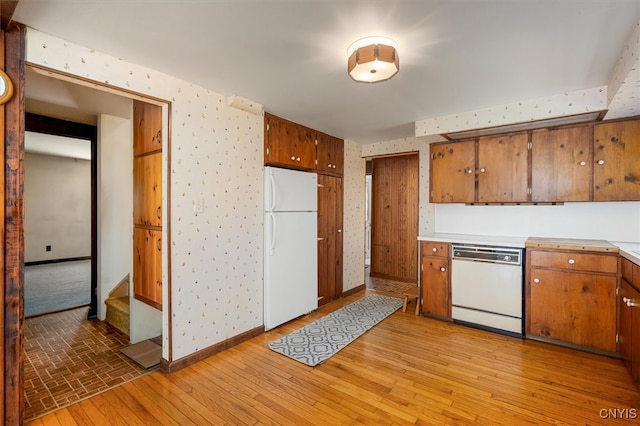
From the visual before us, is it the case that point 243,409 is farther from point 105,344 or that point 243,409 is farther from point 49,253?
point 49,253

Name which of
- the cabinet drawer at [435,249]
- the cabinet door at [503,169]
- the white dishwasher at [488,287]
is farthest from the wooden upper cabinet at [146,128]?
the cabinet door at [503,169]

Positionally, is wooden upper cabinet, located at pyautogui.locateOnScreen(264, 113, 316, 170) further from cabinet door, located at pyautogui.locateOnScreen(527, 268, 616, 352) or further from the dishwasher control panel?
cabinet door, located at pyautogui.locateOnScreen(527, 268, 616, 352)

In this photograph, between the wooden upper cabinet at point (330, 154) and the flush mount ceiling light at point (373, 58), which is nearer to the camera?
the flush mount ceiling light at point (373, 58)

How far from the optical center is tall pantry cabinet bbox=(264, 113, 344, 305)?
3.37 meters

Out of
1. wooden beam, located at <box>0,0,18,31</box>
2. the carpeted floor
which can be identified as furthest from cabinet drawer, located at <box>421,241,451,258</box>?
the carpeted floor

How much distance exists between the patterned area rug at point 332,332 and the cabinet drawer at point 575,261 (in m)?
1.68

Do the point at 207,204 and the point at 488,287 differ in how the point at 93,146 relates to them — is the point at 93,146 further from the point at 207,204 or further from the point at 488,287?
the point at 488,287

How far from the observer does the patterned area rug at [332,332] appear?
8.81 feet

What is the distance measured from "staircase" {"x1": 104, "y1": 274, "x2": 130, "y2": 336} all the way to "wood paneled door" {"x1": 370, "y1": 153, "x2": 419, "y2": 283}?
13.2 feet

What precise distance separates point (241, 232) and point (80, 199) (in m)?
6.89

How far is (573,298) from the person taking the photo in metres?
2.72

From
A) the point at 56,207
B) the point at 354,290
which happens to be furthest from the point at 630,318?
the point at 56,207

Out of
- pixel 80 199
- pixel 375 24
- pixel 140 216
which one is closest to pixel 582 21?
pixel 375 24

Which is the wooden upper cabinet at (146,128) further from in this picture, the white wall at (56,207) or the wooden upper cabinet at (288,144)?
the white wall at (56,207)
